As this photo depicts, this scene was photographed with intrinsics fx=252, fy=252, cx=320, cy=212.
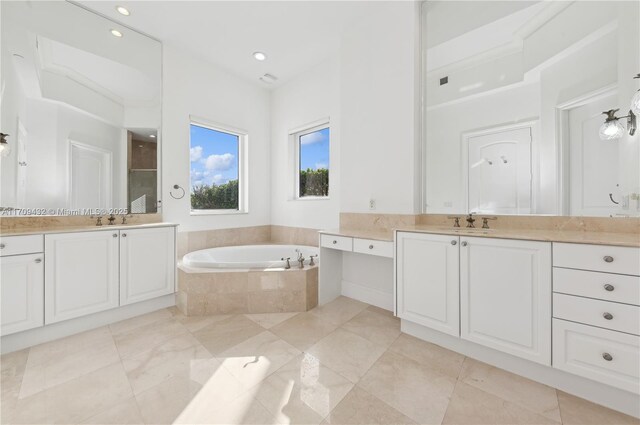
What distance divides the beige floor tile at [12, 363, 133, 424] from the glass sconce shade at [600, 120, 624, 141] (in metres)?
3.28

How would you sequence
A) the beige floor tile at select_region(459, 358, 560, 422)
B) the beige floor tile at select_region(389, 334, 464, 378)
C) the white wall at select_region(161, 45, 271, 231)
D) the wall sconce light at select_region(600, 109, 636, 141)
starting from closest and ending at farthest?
the beige floor tile at select_region(459, 358, 560, 422)
the wall sconce light at select_region(600, 109, 636, 141)
the beige floor tile at select_region(389, 334, 464, 378)
the white wall at select_region(161, 45, 271, 231)

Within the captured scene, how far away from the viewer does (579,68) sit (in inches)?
67.4

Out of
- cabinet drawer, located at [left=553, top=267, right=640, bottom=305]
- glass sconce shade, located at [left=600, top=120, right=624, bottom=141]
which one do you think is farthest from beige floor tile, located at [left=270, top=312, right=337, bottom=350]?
glass sconce shade, located at [left=600, top=120, right=624, bottom=141]

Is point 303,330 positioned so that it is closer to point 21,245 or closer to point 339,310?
point 339,310

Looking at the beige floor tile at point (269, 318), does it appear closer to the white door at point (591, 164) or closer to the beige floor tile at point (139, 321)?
the beige floor tile at point (139, 321)

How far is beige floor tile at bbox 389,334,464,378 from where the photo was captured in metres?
1.65

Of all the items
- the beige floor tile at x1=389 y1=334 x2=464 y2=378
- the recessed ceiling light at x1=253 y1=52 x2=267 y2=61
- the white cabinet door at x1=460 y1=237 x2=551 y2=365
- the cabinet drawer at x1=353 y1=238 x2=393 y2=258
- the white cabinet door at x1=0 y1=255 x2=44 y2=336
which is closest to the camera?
the white cabinet door at x1=460 y1=237 x2=551 y2=365

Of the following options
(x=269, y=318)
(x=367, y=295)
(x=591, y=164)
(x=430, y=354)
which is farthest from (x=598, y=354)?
(x=269, y=318)

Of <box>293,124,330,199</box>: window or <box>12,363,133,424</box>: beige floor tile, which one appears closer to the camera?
<box>12,363,133,424</box>: beige floor tile

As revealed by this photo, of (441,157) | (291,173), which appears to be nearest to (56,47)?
(291,173)

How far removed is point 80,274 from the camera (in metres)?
2.06

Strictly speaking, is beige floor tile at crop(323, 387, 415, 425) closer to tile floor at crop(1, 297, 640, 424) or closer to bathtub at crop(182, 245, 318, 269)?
tile floor at crop(1, 297, 640, 424)

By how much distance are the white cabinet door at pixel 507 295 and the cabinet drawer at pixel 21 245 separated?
3053 millimetres

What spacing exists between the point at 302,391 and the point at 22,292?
6.94 feet
